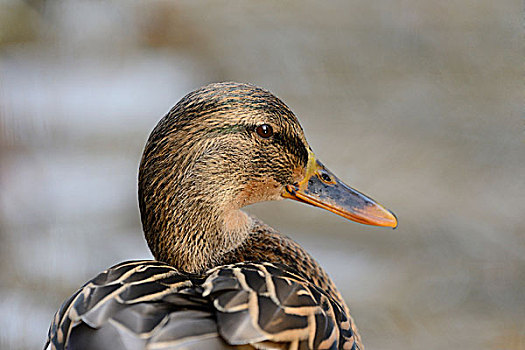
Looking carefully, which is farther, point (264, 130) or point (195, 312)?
point (264, 130)

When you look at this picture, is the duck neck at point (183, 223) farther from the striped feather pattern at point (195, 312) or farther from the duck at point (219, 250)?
the striped feather pattern at point (195, 312)

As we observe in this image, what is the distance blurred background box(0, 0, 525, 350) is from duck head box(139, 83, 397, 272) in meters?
0.96

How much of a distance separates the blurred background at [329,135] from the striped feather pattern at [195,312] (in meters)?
1.05

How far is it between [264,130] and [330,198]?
0.19m

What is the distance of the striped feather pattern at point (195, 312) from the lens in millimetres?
780

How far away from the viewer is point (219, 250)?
109 cm

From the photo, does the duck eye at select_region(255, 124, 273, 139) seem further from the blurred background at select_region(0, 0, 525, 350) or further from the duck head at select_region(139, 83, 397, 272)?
the blurred background at select_region(0, 0, 525, 350)

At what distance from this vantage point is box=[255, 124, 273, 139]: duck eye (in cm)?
104

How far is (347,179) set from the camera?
92.0 inches

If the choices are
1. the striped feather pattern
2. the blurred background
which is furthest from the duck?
the blurred background

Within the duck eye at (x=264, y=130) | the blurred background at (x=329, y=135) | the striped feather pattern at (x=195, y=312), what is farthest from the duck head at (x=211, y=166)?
the blurred background at (x=329, y=135)

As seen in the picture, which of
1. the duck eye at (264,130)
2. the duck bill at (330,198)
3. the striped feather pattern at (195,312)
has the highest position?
the duck eye at (264,130)

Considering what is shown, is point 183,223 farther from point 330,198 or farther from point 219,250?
point 330,198

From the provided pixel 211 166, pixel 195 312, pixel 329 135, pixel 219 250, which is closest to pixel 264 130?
pixel 211 166
